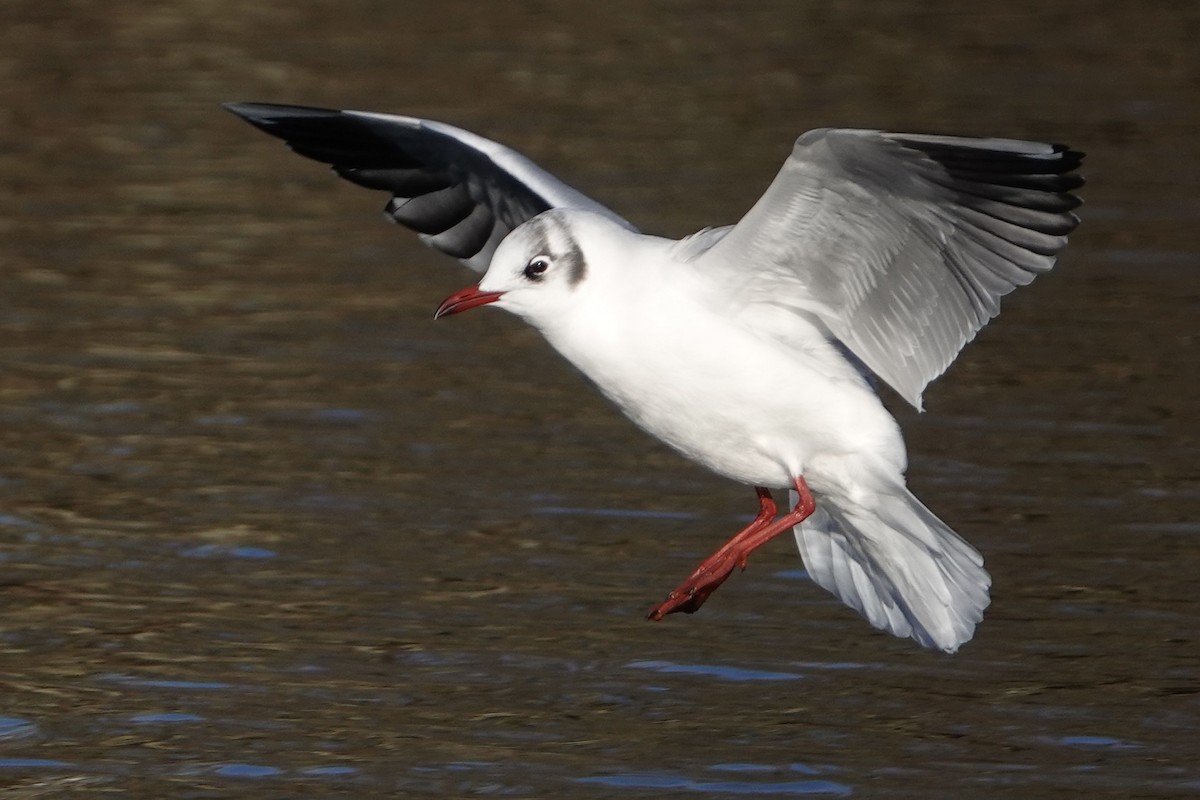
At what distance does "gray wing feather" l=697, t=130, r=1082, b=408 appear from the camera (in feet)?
21.4

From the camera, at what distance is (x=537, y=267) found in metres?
6.72

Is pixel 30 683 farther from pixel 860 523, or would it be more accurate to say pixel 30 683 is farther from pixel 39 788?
pixel 860 523

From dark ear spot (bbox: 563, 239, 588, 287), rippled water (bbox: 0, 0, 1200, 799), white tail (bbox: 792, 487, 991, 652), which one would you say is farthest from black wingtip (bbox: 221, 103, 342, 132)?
white tail (bbox: 792, 487, 991, 652)

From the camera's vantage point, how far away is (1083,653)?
8.00 metres

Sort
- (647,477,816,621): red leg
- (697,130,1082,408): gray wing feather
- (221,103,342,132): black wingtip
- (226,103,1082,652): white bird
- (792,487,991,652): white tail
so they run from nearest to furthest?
(697,130,1082,408): gray wing feather, (226,103,1082,652): white bird, (647,477,816,621): red leg, (792,487,991,652): white tail, (221,103,342,132): black wingtip

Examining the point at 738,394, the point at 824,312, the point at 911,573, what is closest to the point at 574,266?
the point at 738,394

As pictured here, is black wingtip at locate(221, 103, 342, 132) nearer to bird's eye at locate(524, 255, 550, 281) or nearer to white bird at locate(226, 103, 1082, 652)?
white bird at locate(226, 103, 1082, 652)

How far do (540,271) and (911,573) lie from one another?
1.50 meters

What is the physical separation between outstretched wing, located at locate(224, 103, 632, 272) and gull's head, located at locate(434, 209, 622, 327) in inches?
44.5

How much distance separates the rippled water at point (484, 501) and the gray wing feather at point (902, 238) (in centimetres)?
121

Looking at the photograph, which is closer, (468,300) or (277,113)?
(468,300)

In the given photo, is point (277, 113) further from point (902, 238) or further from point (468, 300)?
point (902, 238)

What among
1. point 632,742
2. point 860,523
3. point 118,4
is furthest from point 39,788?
point 118,4

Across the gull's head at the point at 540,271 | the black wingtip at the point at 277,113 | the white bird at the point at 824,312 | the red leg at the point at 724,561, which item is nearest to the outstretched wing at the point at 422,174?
the black wingtip at the point at 277,113
